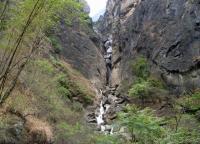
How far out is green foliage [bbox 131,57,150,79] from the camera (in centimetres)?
3253

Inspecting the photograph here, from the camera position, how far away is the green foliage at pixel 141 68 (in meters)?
32.5

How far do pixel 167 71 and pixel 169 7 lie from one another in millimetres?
6518

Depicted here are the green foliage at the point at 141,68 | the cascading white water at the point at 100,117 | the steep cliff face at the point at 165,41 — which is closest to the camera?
the cascading white water at the point at 100,117

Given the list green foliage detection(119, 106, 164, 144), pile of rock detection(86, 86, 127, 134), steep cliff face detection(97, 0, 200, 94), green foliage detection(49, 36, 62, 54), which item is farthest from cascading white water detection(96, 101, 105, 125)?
green foliage detection(119, 106, 164, 144)

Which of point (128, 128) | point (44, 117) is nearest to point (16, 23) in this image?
point (128, 128)

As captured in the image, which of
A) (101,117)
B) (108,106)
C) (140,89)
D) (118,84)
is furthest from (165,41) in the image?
(101,117)

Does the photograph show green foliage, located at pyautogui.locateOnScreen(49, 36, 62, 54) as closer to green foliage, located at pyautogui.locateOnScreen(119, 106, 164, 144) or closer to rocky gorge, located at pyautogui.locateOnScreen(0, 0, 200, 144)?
rocky gorge, located at pyautogui.locateOnScreen(0, 0, 200, 144)

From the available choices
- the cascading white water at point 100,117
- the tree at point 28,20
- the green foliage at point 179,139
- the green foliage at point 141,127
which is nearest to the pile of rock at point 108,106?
the cascading white water at point 100,117

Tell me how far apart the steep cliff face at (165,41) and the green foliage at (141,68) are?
52 cm

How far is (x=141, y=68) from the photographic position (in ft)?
109

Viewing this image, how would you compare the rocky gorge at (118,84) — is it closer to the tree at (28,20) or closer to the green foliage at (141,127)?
the green foliage at (141,127)

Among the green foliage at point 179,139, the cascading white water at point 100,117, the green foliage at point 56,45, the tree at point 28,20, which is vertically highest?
the green foliage at point 56,45

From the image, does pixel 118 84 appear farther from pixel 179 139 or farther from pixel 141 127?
pixel 179 139

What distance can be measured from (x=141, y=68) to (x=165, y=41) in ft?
9.59
